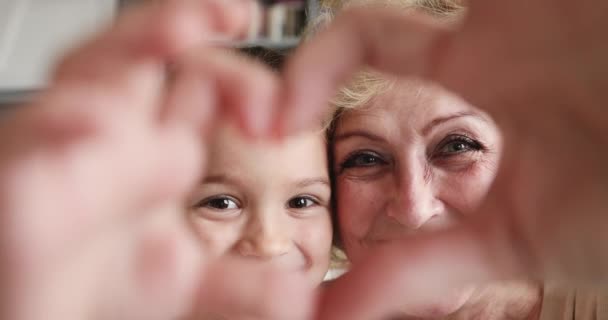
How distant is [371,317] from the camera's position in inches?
19.4

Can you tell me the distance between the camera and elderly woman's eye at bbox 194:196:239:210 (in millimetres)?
1054

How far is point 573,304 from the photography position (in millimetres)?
951

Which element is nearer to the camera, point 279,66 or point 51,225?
point 51,225

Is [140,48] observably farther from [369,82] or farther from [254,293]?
[369,82]

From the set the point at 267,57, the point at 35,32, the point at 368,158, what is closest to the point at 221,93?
the point at 368,158

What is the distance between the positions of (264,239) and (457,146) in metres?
0.37

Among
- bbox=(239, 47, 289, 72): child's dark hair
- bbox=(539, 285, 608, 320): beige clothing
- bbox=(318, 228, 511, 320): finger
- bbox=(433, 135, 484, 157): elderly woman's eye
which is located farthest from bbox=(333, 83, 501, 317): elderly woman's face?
bbox=(318, 228, 511, 320): finger

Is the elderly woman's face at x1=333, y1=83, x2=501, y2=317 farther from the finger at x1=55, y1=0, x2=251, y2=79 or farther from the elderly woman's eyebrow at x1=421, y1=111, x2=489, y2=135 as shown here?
the finger at x1=55, y1=0, x2=251, y2=79

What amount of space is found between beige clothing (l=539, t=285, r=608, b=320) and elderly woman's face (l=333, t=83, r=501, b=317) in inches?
5.5

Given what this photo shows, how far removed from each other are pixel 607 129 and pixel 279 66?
0.88 meters

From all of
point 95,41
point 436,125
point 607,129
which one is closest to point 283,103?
point 95,41

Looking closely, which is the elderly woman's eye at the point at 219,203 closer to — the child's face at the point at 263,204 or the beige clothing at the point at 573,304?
the child's face at the point at 263,204

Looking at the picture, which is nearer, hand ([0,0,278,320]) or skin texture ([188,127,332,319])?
hand ([0,0,278,320])

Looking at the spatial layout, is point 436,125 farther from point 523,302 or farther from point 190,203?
point 190,203
